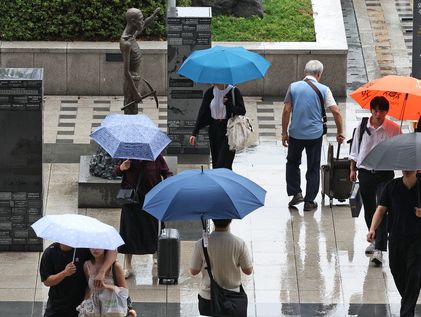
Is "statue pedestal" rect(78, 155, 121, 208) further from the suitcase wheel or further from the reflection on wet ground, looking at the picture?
the suitcase wheel

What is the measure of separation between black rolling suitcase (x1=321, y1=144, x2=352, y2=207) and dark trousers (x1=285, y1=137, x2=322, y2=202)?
12 cm

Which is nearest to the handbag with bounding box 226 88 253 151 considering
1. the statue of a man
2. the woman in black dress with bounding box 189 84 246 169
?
the woman in black dress with bounding box 189 84 246 169

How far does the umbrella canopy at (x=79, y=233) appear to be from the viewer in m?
11.0

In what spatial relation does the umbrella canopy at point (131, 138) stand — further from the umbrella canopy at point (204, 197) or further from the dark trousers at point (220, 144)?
the dark trousers at point (220, 144)

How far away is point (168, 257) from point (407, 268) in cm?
263

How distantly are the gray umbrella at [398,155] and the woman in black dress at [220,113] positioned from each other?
3726 mm

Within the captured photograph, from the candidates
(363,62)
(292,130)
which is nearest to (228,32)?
(363,62)

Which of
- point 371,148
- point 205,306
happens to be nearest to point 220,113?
point 371,148

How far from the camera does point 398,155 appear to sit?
42.7ft

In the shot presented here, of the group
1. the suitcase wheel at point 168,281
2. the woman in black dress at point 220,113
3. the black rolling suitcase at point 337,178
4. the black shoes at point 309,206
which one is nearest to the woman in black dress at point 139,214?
the suitcase wheel at point 168,281

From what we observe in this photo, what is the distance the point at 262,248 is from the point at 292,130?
1.68m

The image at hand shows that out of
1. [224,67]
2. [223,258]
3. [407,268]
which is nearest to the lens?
[223,258]

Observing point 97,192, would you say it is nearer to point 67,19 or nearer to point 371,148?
point 371,148

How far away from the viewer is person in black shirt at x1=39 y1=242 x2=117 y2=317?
1125 centimetres
